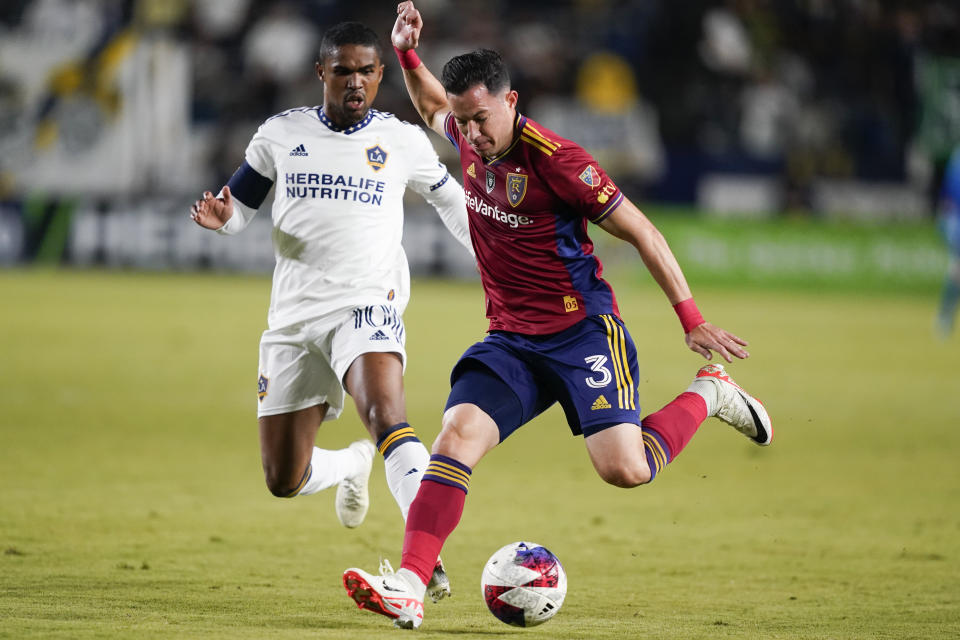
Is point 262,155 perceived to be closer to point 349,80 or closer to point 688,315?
point 349,80

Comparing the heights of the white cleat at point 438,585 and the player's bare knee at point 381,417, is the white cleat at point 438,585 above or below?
below

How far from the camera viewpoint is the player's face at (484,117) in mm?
4984

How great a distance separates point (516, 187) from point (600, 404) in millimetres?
960

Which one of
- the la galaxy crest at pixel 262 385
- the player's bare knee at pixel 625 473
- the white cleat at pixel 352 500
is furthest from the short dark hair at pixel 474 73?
the white cleat at pixel 352 500

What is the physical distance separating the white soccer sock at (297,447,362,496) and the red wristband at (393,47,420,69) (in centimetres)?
193

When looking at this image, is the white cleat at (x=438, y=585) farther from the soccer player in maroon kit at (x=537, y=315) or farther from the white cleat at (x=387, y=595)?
the white cleat at (x=387, y=595)

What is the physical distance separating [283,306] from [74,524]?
6.36 feet

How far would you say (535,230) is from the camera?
17.3 feet

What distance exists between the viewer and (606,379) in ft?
17.3

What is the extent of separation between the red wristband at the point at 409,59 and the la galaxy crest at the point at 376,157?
447 mm

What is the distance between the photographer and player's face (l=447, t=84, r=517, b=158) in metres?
4.98

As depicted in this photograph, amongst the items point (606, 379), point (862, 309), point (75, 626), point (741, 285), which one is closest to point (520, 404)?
point (606, 379)

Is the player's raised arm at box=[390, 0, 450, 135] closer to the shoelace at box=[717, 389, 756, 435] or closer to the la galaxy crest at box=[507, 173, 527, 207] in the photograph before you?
the la galaxy crest at box=[507, 173, 527, 207]

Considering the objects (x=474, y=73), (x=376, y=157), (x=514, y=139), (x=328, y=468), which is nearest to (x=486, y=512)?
(x=328, y=468)
